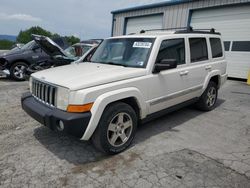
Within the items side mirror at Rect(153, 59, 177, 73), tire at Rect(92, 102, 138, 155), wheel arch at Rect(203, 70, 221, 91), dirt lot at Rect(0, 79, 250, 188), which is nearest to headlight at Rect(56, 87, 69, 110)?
tire at Rect(92, 102, 138, 155)

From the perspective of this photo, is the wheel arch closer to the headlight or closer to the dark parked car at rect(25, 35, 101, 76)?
the headlight

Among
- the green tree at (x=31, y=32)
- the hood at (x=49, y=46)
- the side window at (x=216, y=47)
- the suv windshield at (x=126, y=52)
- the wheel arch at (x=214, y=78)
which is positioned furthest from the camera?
the green tree at (x=31, y=32)

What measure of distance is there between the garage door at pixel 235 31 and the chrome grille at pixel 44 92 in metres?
9.58

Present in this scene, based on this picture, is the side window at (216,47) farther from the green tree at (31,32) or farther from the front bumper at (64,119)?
the green tree at (31,32)

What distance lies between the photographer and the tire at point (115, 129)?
10.3 ft

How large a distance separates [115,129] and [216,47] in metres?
3.61

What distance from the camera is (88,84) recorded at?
297 cm

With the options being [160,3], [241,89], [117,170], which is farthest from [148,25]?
[117,170]

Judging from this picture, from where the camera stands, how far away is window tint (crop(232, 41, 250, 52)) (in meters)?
9.94

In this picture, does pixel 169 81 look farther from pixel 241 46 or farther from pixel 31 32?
pixel 31 32

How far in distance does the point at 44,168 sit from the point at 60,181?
0.39 meters

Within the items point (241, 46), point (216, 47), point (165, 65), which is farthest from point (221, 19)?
point (165, 65)

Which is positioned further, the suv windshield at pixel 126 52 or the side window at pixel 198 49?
the side window at pixel 198 49

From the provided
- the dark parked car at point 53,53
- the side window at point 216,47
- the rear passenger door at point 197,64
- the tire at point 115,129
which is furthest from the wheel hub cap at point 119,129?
the dark parked car at point 53,53
